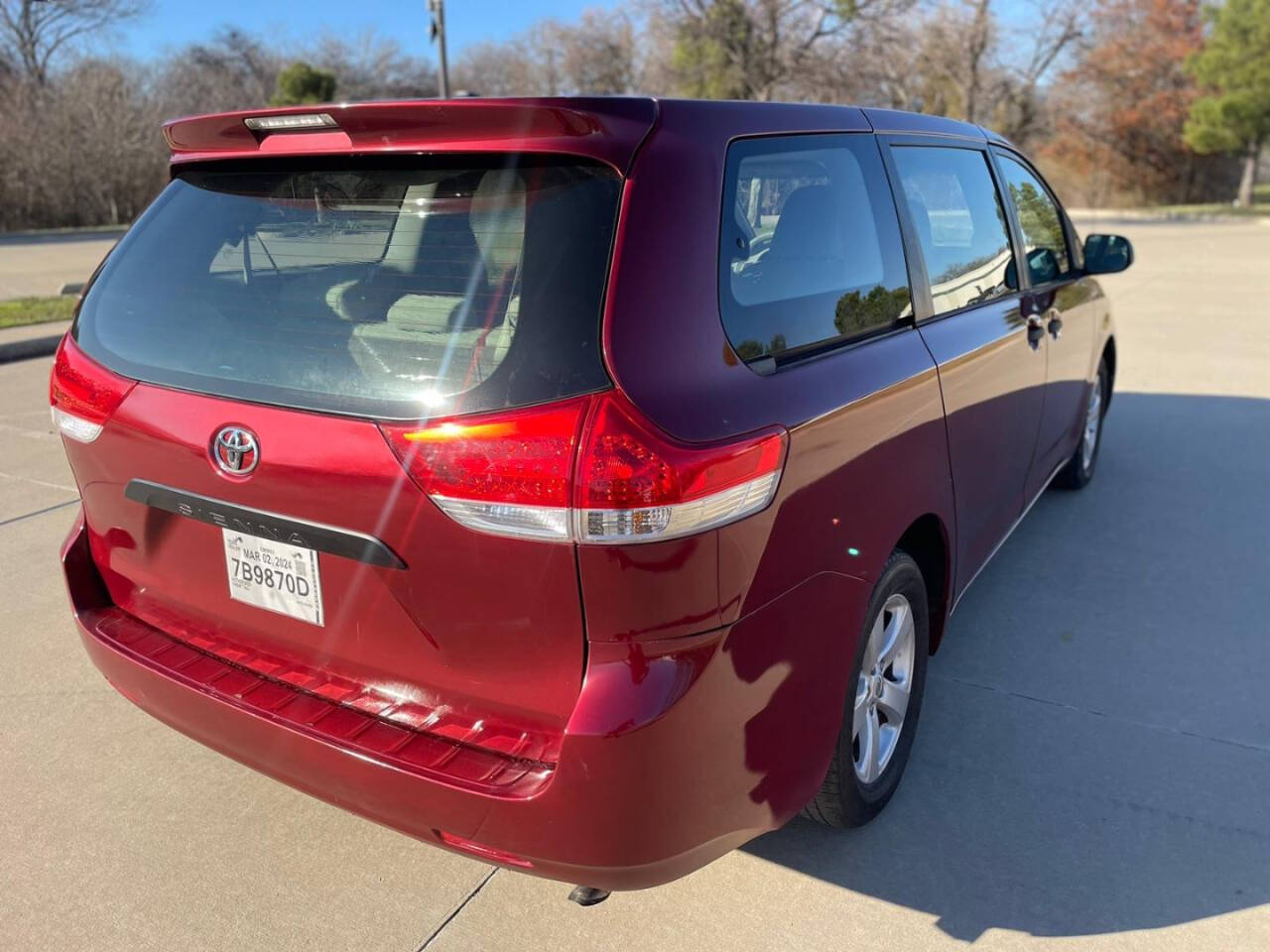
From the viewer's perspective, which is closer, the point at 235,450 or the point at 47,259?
the point at 235,450

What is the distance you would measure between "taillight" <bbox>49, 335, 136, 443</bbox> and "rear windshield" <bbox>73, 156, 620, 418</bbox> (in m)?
0.04

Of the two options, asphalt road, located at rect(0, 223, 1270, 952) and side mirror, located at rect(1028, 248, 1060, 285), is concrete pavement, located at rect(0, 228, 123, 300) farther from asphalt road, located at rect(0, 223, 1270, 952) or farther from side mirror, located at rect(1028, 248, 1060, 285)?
side mirror, located at rect(1028, 248, 1060, 285)

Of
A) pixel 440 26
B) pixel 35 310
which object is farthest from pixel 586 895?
pixel 440 26

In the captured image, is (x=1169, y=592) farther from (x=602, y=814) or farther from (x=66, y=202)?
(x=66, y=202)

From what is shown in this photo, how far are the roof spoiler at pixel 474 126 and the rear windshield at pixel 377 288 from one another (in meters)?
0.04

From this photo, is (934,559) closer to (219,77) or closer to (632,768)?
(632,768)

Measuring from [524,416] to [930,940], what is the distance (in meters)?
1.53

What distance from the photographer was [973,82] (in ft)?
127

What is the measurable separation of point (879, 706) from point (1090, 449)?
3410 millimetres

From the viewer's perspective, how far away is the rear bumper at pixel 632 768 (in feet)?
6.02

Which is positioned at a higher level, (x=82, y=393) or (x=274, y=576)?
(x=82, y=393)

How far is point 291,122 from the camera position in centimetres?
219

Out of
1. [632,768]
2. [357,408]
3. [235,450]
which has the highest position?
[357,408]

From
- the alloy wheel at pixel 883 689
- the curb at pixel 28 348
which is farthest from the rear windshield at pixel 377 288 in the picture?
the curb at pixel 28 348
